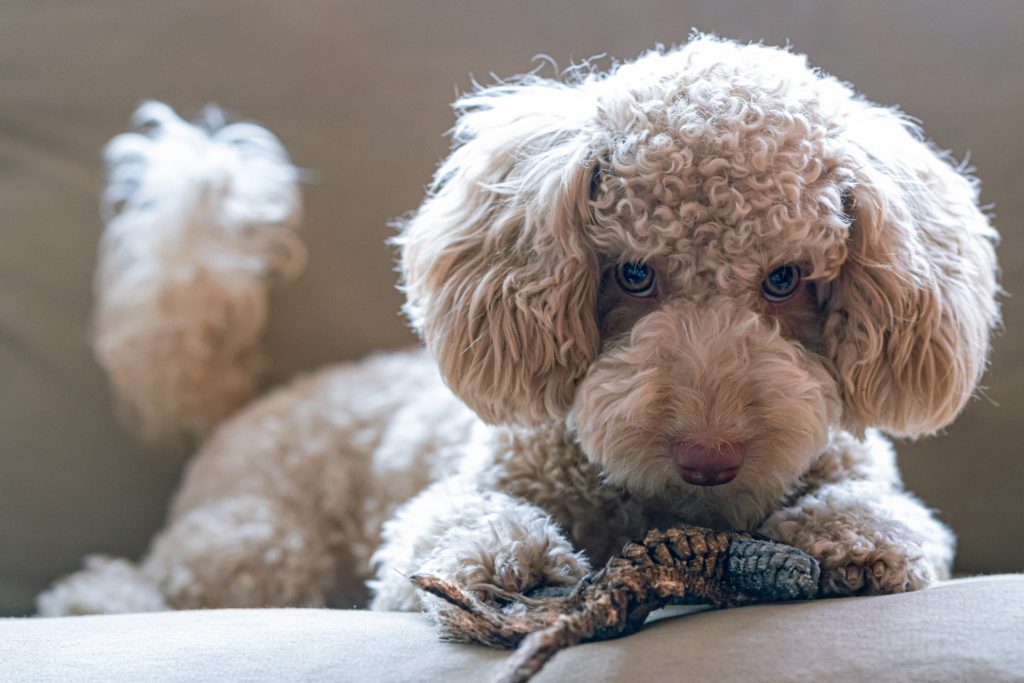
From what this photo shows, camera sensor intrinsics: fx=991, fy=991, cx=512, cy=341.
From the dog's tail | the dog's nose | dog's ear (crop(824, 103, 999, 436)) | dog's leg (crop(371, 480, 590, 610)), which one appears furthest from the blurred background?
the dog's nose

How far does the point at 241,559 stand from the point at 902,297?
45.7 inches

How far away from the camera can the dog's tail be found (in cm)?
184

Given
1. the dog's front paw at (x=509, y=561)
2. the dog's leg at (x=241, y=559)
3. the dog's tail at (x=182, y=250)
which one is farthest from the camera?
the dog's tail at (x=182, y=250)

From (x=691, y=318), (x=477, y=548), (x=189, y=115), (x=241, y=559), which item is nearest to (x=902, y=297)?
(x=691, y=318)

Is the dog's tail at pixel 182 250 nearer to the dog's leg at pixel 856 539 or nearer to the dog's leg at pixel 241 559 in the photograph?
the dog's leg at pixel 241 559

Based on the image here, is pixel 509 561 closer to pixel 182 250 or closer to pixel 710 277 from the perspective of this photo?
pixel 710 277

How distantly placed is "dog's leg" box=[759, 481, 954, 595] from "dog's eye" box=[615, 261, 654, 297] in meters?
0.31

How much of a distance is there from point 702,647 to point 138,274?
1.35 metres

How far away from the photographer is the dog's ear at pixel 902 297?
44.4 inches

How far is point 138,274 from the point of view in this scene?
1854 mm

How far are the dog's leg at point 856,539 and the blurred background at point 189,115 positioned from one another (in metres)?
0.64

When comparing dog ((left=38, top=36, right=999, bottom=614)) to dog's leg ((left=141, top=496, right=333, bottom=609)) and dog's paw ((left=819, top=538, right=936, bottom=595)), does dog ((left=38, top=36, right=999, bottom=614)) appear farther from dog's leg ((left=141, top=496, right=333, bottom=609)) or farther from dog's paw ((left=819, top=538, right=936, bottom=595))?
dog's leg ((left=141, top=496, right=333, bottom=609))

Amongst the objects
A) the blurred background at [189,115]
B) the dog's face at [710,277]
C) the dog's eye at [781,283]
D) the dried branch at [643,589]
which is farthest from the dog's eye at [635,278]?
the blurred background at [189,115]

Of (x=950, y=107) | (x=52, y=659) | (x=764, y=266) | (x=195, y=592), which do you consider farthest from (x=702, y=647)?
(x=950, y=107)
